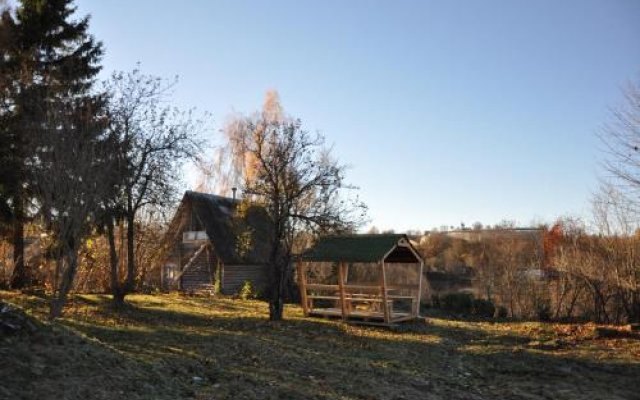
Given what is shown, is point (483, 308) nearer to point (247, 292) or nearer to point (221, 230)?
point (247, 292)

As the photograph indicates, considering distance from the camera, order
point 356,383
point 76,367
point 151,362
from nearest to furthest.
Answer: point 76,367 < point 151,362 < point 356,383

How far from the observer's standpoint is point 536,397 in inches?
376

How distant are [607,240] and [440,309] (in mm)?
7469

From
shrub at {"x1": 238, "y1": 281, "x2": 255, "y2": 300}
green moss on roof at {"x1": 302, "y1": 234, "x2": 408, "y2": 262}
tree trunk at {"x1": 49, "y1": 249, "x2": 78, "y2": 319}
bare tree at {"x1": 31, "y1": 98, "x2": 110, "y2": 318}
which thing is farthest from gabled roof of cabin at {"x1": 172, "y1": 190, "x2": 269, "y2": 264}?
tree trunk at {"x1": 49, "y1": 249, "x2": 78, "y2": 319}

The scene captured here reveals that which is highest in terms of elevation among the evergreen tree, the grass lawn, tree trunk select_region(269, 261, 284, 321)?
the evergreen tree

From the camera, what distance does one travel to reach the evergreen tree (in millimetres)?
18016

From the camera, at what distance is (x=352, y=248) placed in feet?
61.4

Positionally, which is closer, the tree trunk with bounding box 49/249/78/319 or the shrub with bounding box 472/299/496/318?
the tree trunk with bounding box 49/249/78/319

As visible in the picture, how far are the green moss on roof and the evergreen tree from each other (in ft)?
28.6

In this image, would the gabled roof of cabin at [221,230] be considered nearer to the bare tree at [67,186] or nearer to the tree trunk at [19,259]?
the tree trunk at [19,259]

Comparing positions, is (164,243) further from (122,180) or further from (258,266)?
(122,180)

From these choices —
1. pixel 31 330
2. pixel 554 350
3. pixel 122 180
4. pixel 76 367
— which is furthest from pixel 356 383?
pixel 122 180

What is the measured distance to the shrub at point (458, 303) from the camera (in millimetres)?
23922

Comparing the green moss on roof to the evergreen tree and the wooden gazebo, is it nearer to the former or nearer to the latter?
the wooden gazebo
